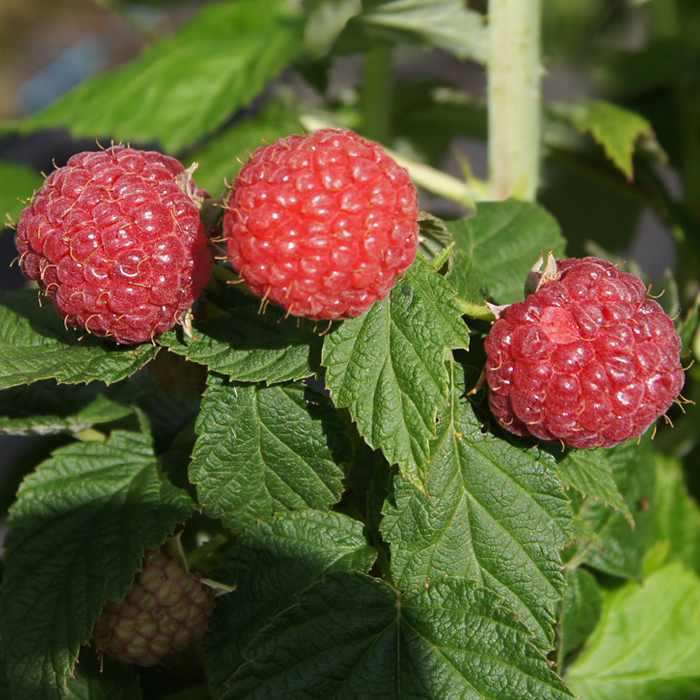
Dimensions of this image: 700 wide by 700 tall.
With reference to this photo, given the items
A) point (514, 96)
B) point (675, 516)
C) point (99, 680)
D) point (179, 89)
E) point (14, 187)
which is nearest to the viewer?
point (99, 680)

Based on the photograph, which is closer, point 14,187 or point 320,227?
point 320,227

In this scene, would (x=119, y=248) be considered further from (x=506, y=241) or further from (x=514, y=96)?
(x=514, y=96)

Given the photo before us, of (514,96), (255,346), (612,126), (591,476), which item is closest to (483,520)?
(591,476)

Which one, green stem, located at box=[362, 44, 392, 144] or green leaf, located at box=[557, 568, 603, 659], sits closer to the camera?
green leaf, located at box=[557, 568, 603, 659]

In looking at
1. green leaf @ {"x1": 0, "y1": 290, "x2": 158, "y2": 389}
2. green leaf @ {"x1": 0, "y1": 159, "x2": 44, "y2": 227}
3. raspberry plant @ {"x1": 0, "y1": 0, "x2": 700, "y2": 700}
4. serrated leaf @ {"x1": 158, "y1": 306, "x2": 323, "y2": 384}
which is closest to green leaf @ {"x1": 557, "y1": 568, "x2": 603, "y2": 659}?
raspberry plant @ {"x1": 0, "y1": 0, "x2": 700, "y2": 700}

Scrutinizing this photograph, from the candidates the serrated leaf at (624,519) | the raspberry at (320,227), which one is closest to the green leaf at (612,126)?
the serrated leaf at (624,519)

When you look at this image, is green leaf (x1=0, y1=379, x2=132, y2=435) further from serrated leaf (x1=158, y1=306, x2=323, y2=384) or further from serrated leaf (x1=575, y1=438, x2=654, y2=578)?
serrated leaf (x1=575, y1=438, x2=654, y2=578)
